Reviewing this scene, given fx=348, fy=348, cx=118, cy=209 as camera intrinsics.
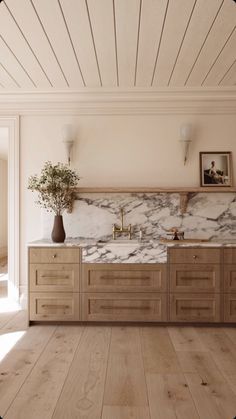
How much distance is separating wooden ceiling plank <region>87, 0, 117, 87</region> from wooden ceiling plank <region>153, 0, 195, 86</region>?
41cm

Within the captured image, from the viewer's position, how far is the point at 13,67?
329 centimetres

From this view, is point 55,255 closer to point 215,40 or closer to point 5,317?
point 5,317

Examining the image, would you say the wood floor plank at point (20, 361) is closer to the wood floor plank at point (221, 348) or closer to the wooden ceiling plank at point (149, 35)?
the wood floor plank at point (221, 348)

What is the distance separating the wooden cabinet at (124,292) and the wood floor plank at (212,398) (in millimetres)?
999

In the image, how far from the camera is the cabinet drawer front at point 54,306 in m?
3.34

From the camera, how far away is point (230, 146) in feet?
12.9

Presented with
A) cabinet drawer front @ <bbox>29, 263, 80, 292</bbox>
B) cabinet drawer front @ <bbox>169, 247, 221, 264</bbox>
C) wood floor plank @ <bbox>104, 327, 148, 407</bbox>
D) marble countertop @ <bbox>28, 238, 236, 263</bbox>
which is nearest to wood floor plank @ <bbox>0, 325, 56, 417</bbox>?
cabinet drawer front @ <bbox>29, 263, 80, 292</bbox>

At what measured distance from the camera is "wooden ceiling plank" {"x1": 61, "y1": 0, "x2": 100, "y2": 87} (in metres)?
2.36

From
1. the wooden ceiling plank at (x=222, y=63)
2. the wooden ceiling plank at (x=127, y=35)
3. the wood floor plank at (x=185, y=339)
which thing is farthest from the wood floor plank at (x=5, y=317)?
the wooden ceiling plank at (x=222, y=63)

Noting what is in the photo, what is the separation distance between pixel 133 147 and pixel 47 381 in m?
2.57

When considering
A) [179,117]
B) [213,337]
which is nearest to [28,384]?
[213,337]

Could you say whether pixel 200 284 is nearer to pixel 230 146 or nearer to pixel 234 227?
pixel 234 227

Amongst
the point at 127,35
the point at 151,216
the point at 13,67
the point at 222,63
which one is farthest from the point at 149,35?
the point at 151,216

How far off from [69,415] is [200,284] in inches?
71.0
